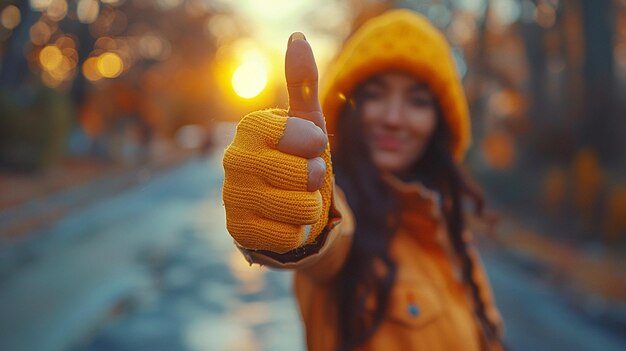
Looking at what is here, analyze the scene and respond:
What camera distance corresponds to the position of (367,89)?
184 centimetres

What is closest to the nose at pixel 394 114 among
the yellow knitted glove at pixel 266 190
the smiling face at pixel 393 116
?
the smiling face at pixel 393 116

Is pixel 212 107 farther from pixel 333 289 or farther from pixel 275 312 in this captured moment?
pixel 333 289

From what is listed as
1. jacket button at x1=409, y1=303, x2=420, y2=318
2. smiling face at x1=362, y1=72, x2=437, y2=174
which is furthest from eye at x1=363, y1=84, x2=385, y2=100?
jacket button at x1=409, y1=303, x2=420, y2=318

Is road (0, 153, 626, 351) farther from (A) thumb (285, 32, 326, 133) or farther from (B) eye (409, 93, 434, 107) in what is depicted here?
(A) thumb (285, 32, 326, 133)

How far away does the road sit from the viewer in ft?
15.8

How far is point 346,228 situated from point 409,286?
0.35 metres

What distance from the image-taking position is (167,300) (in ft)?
19.4

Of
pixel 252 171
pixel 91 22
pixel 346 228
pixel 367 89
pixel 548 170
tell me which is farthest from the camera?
pixel 91 22

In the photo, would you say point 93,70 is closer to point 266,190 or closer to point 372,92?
point 372,92

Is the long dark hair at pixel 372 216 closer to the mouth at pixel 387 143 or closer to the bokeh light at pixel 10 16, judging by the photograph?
the mouth at pixel 387 143

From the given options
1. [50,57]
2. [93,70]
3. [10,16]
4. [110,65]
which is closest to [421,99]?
[10,16]

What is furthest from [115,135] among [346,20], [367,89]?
[367,89]

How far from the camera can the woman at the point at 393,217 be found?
5.12 ft

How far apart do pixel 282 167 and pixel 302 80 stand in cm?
18
